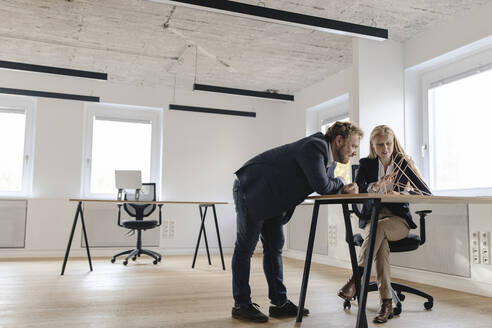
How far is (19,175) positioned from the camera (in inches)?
267

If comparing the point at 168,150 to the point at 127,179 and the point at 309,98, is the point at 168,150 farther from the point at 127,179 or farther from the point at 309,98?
the point at 309,98

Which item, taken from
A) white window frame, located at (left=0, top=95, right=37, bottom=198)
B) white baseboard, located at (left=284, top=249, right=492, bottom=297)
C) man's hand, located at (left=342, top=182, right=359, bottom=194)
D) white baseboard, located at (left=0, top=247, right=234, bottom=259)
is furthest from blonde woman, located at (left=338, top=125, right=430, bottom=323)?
white window frame, located at (left=0, top=95, right=37, bottom=198)

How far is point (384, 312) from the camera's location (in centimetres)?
269

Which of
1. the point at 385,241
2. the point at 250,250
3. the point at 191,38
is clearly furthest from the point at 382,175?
the point at 191,38

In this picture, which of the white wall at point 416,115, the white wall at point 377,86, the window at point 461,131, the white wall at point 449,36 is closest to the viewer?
the white wall at point 416,115

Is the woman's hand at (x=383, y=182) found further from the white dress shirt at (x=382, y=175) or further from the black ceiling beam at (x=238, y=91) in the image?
the black ceiling beam at (x=238, y=91)

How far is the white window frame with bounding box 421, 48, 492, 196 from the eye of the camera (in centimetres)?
442

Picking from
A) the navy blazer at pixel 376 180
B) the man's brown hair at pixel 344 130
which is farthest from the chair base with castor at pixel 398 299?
the man's brown hair at pixel 344 130

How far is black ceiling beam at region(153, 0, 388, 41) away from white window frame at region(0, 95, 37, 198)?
4.37m

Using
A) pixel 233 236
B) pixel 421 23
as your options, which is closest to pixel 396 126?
pixel 421 23

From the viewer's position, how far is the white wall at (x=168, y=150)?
6.68 metres

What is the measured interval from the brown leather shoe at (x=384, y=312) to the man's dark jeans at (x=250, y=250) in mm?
568

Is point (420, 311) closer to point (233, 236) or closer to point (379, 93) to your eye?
point (379, 93)

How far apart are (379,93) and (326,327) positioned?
3163 mm
